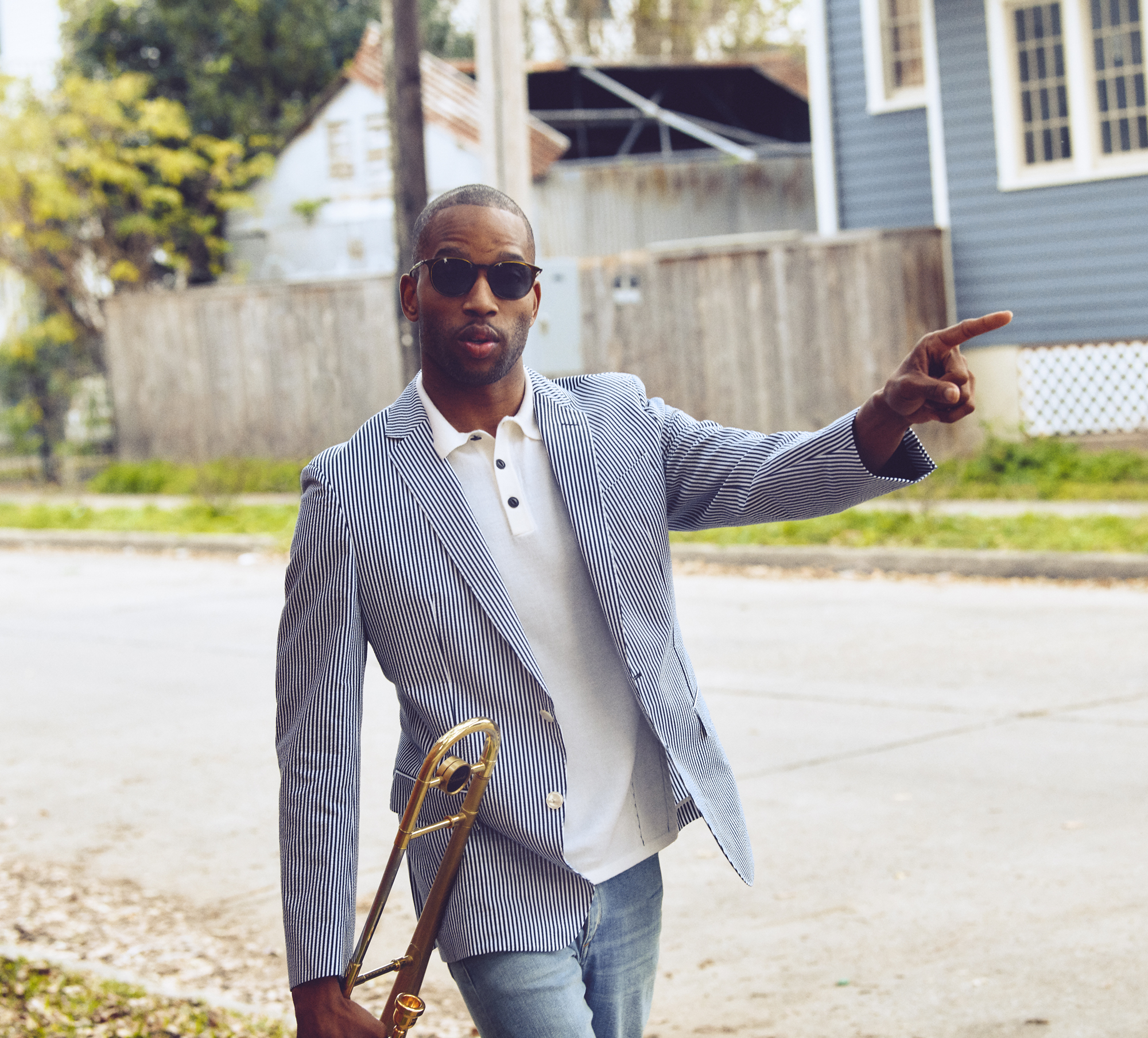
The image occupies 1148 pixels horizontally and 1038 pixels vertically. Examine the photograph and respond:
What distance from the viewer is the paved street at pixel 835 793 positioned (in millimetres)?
4461

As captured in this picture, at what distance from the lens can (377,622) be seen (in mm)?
2438

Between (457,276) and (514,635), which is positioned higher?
(457,276)

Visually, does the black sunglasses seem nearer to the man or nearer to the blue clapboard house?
the man

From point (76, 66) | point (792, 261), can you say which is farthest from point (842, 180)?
point (76, 66)

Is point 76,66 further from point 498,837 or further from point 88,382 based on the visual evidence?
point 498,837

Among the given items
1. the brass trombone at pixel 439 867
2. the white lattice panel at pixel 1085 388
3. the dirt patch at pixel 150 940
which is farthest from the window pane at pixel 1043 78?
the brass trombone at pixel 439 867

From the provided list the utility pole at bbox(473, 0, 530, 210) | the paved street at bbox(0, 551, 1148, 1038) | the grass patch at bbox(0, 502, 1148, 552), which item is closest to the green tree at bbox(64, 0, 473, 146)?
the grass patch at bbox(0, 502, 1148, 552)

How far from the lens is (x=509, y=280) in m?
2.49

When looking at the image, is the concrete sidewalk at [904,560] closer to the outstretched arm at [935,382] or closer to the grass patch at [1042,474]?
the grass patch at [1042,474]

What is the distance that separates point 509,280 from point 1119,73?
15.6 meters

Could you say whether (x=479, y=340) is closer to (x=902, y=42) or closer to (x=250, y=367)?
(x=902, y=42)

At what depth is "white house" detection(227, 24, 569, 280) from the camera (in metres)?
25.6

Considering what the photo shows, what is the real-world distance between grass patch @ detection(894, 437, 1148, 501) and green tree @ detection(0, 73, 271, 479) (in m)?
13.1

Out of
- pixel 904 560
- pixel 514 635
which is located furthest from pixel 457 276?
pixel 904 560
